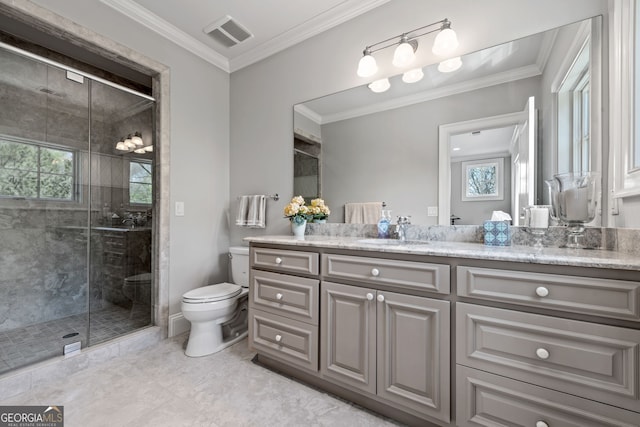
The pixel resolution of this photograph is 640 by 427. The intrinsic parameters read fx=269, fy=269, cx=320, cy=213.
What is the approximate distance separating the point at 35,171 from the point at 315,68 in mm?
2467

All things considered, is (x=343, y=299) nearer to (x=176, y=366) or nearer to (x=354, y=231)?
(x=354, y=231)

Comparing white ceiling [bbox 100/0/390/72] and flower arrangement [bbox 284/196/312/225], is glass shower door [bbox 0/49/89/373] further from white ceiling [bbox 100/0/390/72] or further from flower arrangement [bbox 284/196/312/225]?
flower arrangement [bbox 284/196/312/225]

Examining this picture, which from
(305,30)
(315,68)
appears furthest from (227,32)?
(315,68)

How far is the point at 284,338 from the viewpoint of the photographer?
1685mm

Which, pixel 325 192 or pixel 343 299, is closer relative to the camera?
pixel 343 299

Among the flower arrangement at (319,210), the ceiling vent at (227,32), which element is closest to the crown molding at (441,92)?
the flower arrangement at (319,210)

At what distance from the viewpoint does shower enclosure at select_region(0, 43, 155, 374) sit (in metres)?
2.11

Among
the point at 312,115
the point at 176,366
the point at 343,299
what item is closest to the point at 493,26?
the point at 312,115

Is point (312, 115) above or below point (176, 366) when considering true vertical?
above

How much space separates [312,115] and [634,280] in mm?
2069

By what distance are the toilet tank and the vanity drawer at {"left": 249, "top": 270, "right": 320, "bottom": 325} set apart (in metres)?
0.61

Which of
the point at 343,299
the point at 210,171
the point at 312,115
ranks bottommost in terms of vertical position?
the point at 343,299

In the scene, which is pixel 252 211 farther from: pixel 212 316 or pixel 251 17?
pixel 251 17

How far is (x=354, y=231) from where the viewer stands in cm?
206
